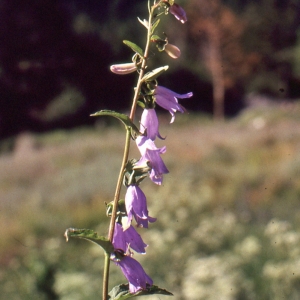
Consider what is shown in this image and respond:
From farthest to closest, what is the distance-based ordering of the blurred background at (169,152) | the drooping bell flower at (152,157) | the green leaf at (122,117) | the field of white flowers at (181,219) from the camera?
1. the blurred background at (169,152)
2. the field of white flowers at (181,219)
3. the drooping bell flower at (152,157)
4. the green leaf at (122,117)

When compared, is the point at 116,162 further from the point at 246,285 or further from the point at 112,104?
the point at 112,104

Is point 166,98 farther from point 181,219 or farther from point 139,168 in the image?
point 181,219

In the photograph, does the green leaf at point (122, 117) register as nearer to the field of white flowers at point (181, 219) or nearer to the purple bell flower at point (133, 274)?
the purple bell flower at point (133, 274)

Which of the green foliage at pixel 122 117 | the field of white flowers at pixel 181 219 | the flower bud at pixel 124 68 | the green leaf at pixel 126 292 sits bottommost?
the green leaf at pixel 126 292

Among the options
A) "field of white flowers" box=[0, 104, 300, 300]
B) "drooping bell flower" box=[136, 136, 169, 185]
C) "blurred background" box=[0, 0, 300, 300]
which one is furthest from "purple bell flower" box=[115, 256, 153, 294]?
"field of white flowers" box=[0, 104, 300, 300]

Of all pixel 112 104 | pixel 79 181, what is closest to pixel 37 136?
pixel 112 104

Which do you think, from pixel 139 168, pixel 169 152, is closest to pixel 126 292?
pixel 139 168

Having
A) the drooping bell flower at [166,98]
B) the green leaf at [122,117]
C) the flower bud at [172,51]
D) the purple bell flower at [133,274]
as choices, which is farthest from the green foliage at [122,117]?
the purple bell flower at [133,274]
